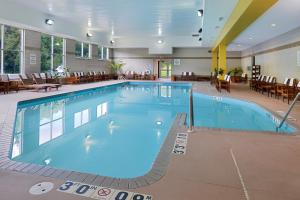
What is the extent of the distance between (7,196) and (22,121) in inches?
166

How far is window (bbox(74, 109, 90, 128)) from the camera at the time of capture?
605 centimetres

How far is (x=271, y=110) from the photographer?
21.3 ft

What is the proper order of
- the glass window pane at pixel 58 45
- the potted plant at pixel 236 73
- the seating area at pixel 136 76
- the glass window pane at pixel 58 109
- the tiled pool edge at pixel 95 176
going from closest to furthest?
the tiled pool edge at pixel 95 176 → the glass window pane at pixel 58 109 → the glass window pane at pixel 58 45 → the potted plant at pixel 236 73 → the seating area at pixel 136 76

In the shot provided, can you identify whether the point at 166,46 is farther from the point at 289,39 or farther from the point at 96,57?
the point at 289,39

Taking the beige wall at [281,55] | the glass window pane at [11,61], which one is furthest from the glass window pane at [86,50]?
the beige wall at [281,55]

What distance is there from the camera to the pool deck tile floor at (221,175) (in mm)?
2170

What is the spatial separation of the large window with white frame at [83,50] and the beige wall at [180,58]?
4.63m

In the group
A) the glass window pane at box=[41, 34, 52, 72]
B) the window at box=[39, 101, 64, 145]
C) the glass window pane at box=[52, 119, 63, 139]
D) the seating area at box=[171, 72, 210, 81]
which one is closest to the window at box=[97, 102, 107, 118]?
the window at box=[39, 101, 64, 145]

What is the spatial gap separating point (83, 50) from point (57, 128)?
12.6 metres

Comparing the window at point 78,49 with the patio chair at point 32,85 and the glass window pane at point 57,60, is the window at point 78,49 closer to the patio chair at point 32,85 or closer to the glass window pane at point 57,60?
the glass window pane at point 57,60

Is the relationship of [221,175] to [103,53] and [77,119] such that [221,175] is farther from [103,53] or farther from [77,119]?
[103,53]

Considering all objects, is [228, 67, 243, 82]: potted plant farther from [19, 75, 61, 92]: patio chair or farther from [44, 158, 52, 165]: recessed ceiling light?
[44, 158, 52, 165]: recessed ceiling light

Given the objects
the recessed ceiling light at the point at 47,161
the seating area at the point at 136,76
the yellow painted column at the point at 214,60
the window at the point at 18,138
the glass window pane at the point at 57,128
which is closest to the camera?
the recessed ceiling light at the point at 47,161

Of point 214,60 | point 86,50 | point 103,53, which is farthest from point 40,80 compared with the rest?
point 214,60
